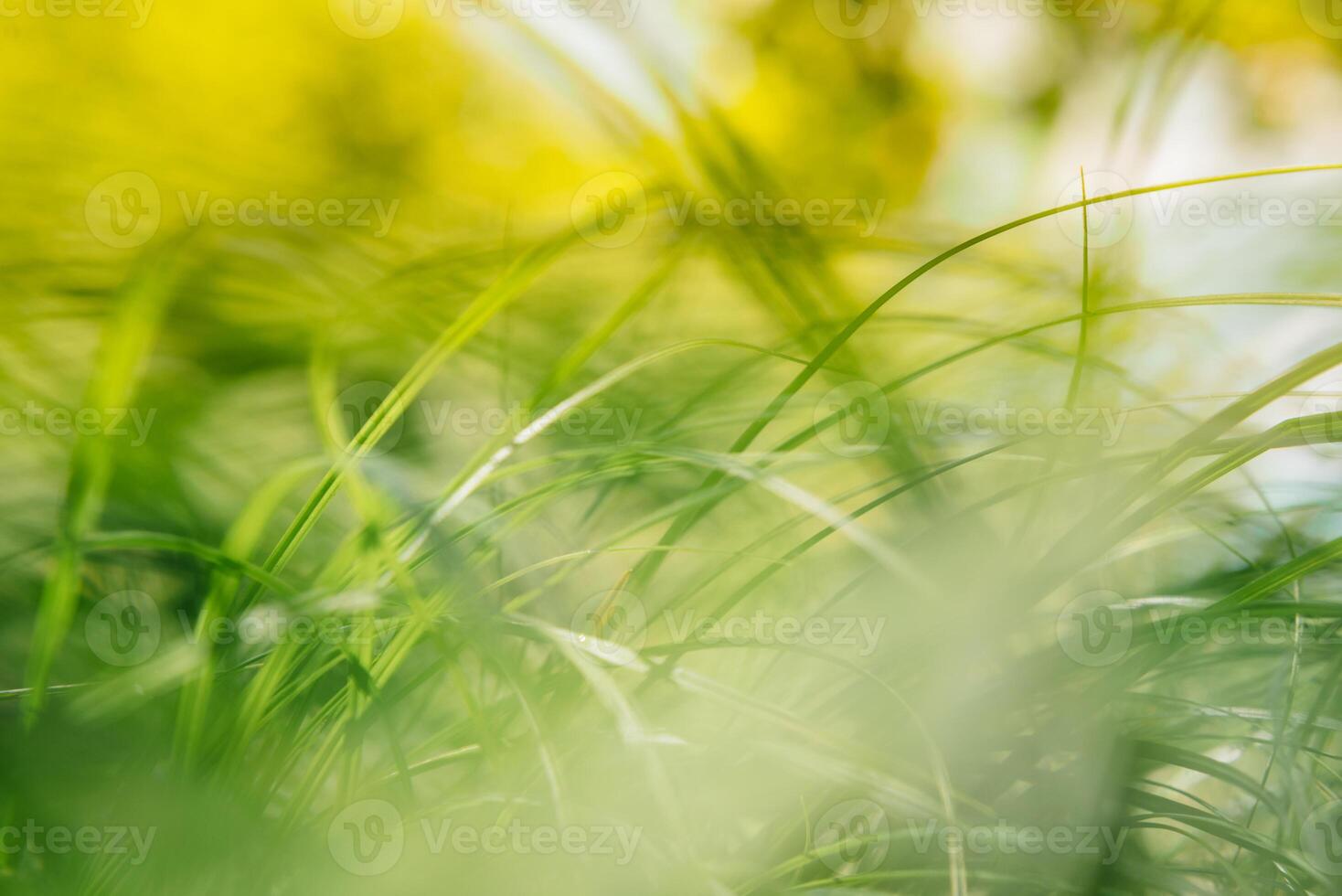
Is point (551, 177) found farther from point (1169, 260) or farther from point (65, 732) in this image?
point (65, 732)

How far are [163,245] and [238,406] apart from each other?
23 cm

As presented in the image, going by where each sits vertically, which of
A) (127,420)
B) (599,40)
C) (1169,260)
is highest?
(1169,260)

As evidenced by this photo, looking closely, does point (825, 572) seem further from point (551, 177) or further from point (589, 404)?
point (551, 177)

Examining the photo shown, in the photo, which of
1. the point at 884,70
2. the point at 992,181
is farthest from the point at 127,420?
the point at 884,70

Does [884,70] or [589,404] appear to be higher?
[884,70]

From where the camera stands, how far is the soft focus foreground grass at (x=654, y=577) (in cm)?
25

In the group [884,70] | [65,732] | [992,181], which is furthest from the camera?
[884,70]

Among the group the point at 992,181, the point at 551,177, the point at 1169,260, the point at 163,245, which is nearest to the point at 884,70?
the point at 992,181

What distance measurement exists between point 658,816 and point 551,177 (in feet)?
3.68

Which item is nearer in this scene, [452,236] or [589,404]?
[589,404]

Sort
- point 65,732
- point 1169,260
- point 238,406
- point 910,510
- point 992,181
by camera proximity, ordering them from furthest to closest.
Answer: point 992,181, point 1169,260, point 238,406, point 910,510, point 65,732

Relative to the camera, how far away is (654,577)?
0.41 m

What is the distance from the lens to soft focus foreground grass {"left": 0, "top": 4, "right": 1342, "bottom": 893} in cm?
25

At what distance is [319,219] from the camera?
0.75 metres
